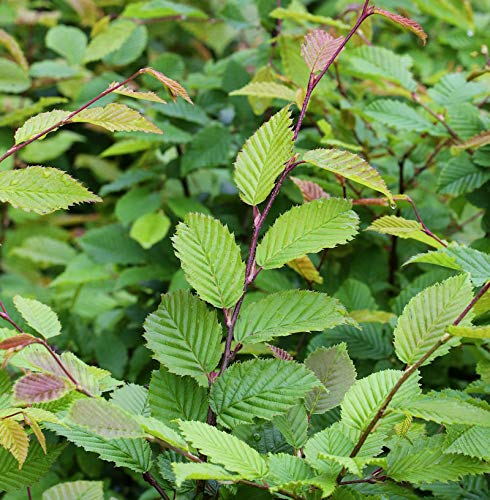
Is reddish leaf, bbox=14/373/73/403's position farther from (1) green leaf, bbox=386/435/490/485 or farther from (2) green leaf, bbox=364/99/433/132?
(2) green leaf, bbox=364/99/433/132

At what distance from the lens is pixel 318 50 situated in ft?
2.52

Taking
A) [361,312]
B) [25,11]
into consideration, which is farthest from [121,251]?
[25,11]

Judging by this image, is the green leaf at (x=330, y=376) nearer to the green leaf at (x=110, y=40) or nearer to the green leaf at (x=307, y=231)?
the green leaf at (x=307, y=231)

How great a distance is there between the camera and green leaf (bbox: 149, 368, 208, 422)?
65 cm

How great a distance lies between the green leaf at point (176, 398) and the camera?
65 cm

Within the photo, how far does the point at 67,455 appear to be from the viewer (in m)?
1.20

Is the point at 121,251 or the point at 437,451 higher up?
the point at 437,451

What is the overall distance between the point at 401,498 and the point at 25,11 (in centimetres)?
185

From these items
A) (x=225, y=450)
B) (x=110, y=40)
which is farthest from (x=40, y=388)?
(x=110, y=40)

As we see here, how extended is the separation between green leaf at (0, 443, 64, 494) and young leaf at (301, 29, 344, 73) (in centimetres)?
49

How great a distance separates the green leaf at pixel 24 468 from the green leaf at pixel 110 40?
97 centimetres

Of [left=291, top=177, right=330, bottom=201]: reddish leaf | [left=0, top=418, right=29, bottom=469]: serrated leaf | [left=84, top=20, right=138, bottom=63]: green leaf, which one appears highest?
[left=291, top=177, right=330, bottom=201]: reddish leaf

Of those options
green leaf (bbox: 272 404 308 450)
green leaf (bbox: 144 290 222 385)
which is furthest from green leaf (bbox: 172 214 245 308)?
green leaf (bbox: 272 404 308 450)

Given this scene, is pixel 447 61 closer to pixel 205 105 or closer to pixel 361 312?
pixel 205 105
